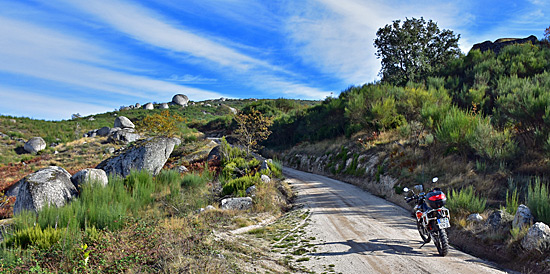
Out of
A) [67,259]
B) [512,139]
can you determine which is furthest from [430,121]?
[67,259]

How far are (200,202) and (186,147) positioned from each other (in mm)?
14964

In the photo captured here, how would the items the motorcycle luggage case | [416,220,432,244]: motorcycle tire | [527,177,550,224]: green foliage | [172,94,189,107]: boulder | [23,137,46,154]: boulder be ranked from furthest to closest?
[172,94,189,107]: boulder → [23,137,46,154]: boulder → [416,220,432,244]: motorcycle tire → [527,177,550,224]: green foliage → the motorcycle luggage case

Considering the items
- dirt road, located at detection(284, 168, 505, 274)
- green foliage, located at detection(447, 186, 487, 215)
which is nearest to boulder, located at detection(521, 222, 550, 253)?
dirt road, located at detection(284, 168, 505, 274)

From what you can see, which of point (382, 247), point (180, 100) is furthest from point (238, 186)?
point (180, 100)

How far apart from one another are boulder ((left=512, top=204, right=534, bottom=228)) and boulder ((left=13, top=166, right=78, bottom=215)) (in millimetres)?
11179

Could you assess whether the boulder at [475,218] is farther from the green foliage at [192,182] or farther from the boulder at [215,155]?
the boulder at [215,155]

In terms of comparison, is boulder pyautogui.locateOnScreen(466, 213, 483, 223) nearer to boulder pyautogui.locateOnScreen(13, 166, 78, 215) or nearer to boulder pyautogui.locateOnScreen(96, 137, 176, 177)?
boulder pyautogui.locateOnScreen(13, 166, 78, 215)

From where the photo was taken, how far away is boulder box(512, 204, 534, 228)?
17.9 ft

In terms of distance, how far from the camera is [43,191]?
8.17 meters

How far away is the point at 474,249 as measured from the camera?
5789 mm

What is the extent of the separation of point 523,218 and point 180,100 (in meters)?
89.8

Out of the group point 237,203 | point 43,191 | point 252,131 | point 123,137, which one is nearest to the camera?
point 43,191

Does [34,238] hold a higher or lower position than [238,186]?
higher

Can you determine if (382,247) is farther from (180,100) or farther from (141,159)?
(180,100)
